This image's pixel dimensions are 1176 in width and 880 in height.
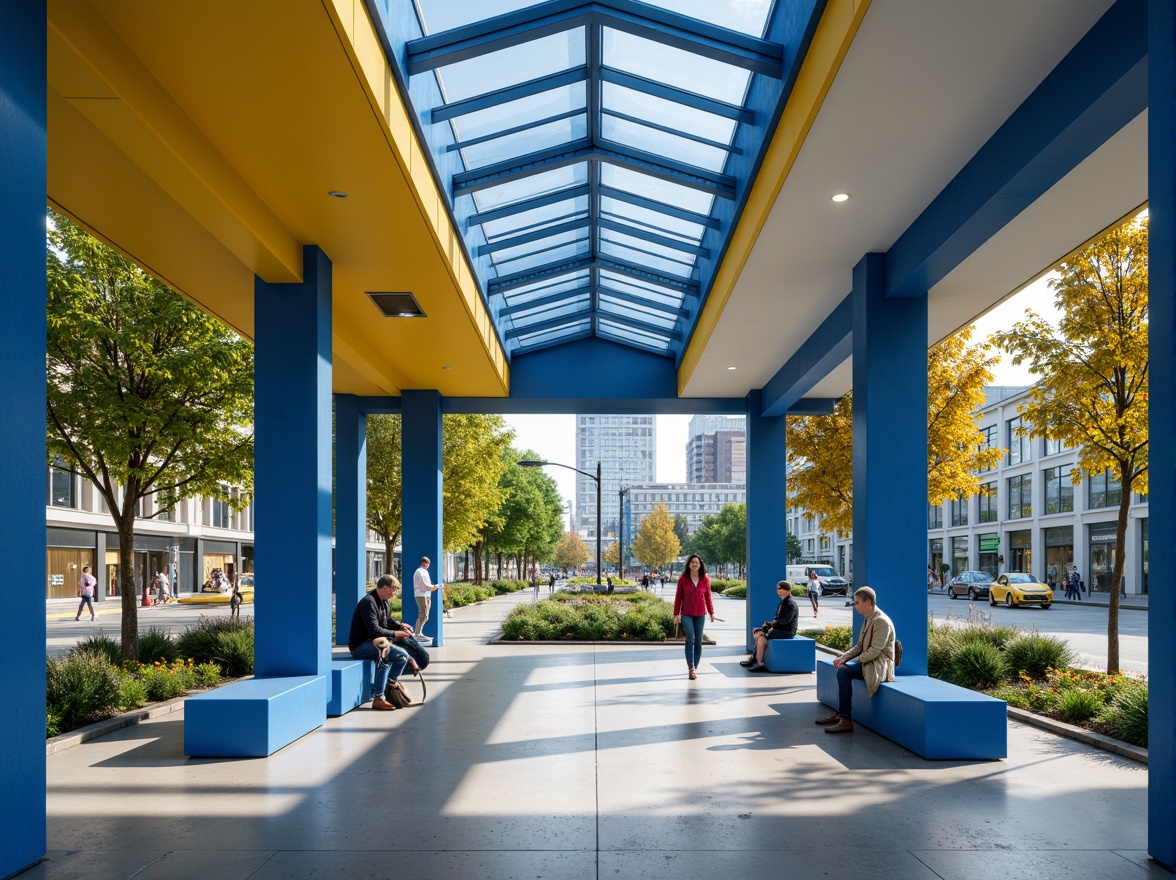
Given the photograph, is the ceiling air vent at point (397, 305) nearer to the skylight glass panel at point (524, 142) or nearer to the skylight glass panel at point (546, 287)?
the skylight glass panel at point (524, 142)

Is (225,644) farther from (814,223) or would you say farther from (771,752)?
(814,223)

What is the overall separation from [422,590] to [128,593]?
527 centimetres

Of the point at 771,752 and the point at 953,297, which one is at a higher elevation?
the point at 953,297

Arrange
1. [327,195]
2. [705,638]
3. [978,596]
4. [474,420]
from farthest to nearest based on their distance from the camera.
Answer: [978,596] → [474,420] → [705,638] → [327,195]

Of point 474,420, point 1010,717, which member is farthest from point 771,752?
point 474,420

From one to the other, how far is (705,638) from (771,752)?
11842 mm

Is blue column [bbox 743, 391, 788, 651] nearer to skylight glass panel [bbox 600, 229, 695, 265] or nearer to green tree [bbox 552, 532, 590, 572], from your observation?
skylight glass panel [bbox 600, 229, 695, 265]

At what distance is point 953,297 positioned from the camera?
10.9 m

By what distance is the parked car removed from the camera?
43844 mm

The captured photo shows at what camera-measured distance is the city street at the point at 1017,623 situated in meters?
18.2

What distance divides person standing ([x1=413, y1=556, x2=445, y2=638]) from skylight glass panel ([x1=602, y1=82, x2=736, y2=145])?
10.4 metres

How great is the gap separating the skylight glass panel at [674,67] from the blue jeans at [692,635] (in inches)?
297

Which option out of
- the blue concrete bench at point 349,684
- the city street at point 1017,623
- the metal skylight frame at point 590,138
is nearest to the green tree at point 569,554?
the city street at point 1017,623

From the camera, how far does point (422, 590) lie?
17.3 meters
